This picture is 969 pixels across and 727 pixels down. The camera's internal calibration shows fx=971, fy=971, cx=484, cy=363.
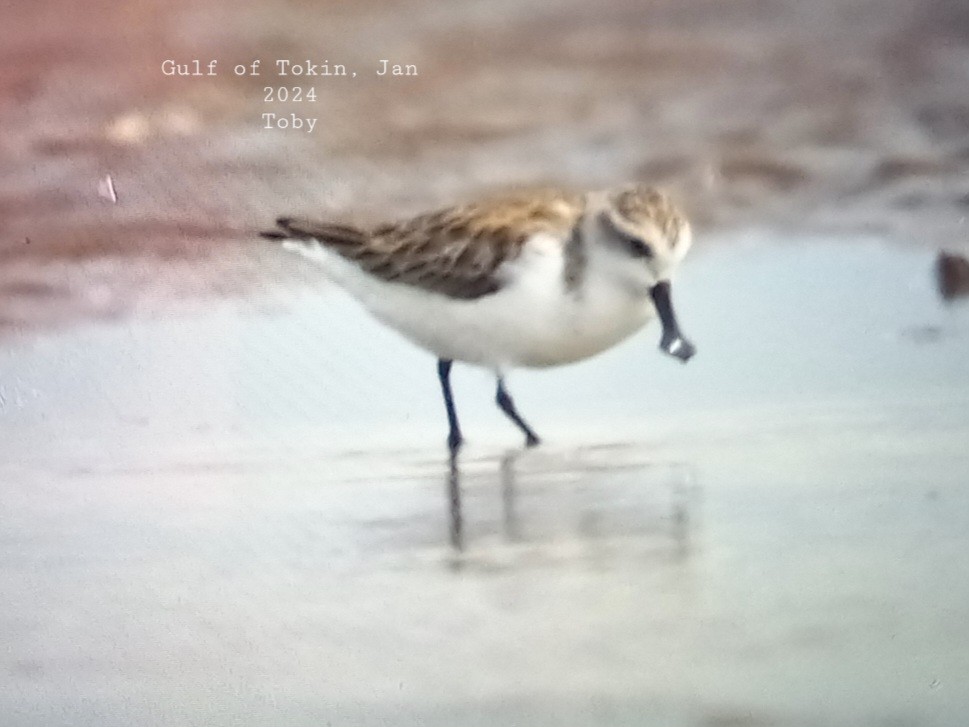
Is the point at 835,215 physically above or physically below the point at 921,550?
above

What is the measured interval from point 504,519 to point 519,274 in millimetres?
222

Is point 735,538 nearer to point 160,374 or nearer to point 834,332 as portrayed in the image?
point 834,332

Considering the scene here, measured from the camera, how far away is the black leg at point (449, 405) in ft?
2.93

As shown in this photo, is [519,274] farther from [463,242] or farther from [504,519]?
[504,519]

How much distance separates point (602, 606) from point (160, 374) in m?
0.45

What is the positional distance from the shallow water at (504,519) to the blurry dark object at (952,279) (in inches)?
0.6

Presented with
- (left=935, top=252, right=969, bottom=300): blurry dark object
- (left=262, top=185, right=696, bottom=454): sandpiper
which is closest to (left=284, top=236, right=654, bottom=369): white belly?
(left=262, top=185, right=696, bottom=454): sandpiper

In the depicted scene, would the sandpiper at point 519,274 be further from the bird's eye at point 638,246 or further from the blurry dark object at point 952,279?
the blurry dark object at point 952,279

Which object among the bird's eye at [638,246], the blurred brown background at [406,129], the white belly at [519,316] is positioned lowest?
the white belly at [519,316]

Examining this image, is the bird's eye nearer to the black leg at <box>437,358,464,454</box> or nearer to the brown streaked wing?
the brown streaked wing

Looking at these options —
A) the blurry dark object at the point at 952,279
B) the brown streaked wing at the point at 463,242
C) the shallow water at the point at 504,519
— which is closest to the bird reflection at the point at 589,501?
the shallow water at the point at 504,519

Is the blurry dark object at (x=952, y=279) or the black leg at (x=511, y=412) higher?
the blurry dark object at (x=952, y=279)

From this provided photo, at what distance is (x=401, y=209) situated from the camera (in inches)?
35.5

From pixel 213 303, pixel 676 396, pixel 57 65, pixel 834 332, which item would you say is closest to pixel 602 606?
pixel 676 396
